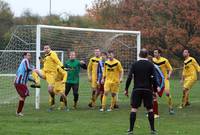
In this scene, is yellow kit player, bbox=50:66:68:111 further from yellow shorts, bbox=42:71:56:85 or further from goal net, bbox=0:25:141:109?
goal net, bbox=0:25:141:109

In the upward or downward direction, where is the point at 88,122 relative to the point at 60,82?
downward

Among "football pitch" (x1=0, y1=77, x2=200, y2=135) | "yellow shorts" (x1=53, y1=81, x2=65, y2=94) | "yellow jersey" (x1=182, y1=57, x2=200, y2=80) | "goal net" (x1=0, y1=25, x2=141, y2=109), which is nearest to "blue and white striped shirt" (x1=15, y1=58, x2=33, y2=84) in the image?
"football pitch" (x1=0, y1=77, x2=200, y2=135)

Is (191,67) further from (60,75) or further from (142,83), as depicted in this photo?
(142,83)

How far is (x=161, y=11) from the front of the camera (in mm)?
53469

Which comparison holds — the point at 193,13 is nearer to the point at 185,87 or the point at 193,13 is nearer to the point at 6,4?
the point at 185,87

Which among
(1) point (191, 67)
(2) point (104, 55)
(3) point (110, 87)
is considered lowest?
(3) point (110, 87)

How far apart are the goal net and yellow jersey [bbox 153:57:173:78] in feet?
14.9

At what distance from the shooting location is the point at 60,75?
20.5m

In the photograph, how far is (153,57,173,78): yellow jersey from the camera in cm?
1920

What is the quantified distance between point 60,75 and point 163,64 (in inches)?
148

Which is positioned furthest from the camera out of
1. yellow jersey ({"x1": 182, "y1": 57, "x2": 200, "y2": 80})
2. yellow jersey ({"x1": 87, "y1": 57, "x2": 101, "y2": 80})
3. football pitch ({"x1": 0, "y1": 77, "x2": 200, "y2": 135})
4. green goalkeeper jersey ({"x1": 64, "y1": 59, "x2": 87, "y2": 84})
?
yellow jersey ({"x1": 87, "y1": 57, "x2": 101, "y2": 80})

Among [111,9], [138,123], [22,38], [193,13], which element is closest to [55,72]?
[22,38]

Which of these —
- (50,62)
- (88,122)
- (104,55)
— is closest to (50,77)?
(50,62)

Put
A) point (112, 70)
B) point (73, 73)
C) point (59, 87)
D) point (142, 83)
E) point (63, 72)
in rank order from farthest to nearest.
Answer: point (73, 73) → point (112, 70) → point (59, 87) → point (63, 72) → point (142, 83)
